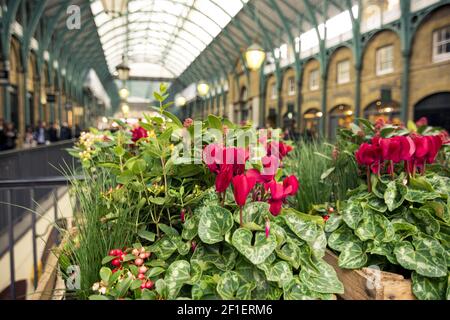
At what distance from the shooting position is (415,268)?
1029 millimetres

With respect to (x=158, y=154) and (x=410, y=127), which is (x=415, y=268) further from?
(x=410, y=127)

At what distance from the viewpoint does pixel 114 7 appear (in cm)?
284

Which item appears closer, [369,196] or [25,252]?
[369,196]

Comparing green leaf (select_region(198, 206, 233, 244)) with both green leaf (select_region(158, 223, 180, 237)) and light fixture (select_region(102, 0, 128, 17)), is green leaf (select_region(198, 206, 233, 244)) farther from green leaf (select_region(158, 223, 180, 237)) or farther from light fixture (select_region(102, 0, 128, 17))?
light fixture (select_region(102, 0, 128, 17))

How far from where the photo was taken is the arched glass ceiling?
230cm

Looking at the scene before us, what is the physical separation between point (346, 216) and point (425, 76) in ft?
37.8

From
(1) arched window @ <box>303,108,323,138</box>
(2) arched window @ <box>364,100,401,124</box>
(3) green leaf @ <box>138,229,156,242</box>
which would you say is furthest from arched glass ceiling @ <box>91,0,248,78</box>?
(1) arched window @ <box>303,108,323,138</box>

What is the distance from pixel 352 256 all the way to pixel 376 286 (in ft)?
0.49

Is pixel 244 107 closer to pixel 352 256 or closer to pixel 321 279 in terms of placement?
pixel 352 256

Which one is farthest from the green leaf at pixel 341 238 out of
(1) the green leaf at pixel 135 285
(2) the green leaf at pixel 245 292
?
(1) the green leaf at pixel 135 285

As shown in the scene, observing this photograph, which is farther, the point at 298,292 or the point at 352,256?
the point at 352,256

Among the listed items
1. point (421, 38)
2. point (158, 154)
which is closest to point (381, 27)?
point (421, 38)

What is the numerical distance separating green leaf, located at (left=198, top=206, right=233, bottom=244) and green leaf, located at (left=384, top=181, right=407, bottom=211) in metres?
0.62

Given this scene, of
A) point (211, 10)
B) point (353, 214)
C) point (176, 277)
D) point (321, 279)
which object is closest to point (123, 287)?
point (176, 277)
